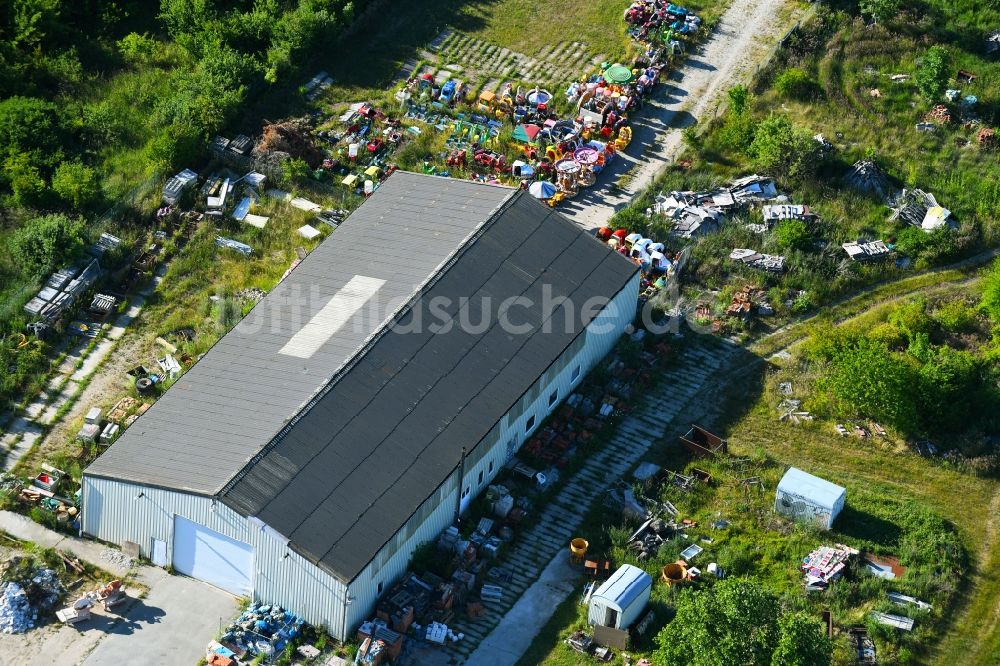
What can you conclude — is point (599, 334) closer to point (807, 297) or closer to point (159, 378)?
point (807, 297)

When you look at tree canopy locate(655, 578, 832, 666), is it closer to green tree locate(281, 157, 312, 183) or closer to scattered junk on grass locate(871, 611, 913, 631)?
scattered junk on grass locate(871, 611, 913, 631)

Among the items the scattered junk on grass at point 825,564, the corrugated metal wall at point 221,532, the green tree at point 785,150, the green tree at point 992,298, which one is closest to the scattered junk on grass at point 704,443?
the scattered junk on grass at point 825,564

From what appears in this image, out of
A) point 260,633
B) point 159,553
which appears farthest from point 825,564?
point 159,553

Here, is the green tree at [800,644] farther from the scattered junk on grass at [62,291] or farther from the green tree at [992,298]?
the scattered junk on grass at [62,291]

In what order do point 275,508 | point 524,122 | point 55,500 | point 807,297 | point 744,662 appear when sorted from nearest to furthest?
1. point 744,662
2. point 275,508
3. point 55,500
4. point 807,297
5. point 524,122

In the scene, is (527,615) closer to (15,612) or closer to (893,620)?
(893,620)

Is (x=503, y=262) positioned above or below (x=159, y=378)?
above

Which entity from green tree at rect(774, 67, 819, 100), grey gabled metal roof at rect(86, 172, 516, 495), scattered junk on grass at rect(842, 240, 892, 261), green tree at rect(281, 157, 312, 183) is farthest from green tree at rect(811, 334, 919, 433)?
green tree at rect(281, 157, 312, 183)

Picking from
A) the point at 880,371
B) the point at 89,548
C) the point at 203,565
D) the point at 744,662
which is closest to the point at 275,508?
the point at 203,565
